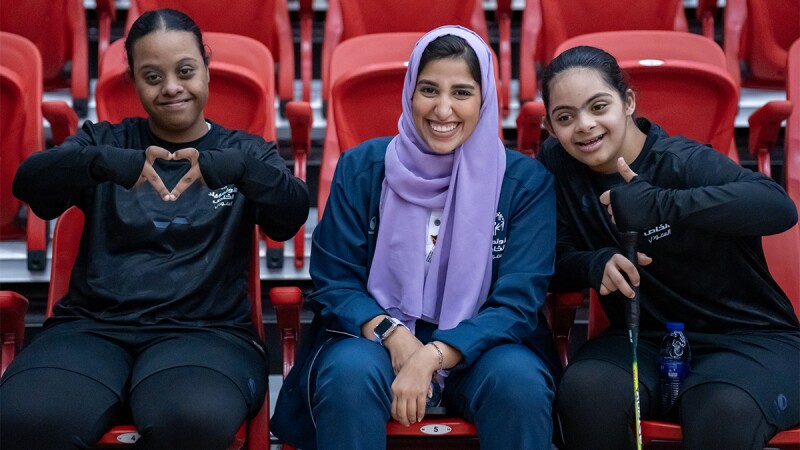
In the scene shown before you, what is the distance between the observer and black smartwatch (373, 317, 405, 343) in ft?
5.60

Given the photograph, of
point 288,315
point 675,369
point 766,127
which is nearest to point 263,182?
point 288,315

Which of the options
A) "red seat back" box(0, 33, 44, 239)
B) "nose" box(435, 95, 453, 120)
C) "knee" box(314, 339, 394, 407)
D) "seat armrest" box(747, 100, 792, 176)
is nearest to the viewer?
"knee" box(314, 339, 394, 407)

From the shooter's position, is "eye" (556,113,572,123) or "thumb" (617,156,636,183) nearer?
"thumb" (617,156,636,183)

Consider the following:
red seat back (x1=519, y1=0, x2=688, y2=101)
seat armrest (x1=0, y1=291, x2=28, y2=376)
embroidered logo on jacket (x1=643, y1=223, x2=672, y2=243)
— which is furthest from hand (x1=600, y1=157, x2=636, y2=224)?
red seat back (x1=519, y1=0, x2=688, y2=101)

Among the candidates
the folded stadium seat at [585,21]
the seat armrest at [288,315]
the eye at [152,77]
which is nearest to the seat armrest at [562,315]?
the seat armrest at [288,315]

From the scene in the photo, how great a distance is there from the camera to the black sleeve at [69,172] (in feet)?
5.70

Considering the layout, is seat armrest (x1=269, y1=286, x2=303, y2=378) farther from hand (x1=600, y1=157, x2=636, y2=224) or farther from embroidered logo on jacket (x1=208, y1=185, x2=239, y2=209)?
hand (x1=600, y1=157, x2=636, y2=224)

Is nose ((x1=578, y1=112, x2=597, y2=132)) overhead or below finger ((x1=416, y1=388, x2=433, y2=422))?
overhead

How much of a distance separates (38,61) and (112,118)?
0.26m

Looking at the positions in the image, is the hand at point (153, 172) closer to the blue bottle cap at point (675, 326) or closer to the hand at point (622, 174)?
the hand at point (622, 174)

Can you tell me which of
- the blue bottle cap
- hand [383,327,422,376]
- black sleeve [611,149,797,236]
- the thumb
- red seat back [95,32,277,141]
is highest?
red seat back [95,32,277,141]

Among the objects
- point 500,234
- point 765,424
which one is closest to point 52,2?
point 500,234

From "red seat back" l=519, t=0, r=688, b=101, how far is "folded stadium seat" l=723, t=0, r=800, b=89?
7.0 inches

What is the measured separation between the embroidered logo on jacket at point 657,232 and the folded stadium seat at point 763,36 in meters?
1.17
